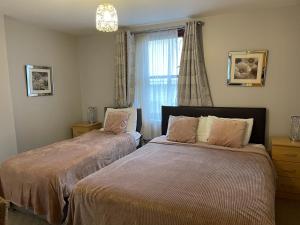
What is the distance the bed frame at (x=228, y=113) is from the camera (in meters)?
3.13

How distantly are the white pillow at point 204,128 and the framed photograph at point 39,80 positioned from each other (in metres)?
2.66

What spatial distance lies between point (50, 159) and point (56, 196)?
512 mm

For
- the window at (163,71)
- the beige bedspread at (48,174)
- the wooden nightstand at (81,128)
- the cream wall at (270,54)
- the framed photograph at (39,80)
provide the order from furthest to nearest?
the wooden nightstand at (81,128)
the window at (163,71)
the framed photograph at (39,80)
the cream wall at (270,54)
the beige bedspread at (48,174)

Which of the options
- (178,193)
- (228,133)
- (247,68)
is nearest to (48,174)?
(178,193)

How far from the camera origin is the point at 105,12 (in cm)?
219

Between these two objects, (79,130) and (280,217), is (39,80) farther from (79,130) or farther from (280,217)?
(280,217)

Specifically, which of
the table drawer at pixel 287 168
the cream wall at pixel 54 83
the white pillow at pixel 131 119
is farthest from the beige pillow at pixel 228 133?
the cream wall at pixel 54 83

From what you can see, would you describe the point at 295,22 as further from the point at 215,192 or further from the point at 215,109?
the point at 215,192

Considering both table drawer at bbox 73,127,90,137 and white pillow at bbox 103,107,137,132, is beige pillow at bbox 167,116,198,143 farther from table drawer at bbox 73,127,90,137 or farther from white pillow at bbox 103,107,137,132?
table drawer at bbox 73,127,90,137

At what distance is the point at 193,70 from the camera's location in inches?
136

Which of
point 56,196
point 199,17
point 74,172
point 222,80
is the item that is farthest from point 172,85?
point 56,196

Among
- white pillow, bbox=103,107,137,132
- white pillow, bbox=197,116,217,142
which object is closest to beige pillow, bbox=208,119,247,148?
white pillow, bbox=197,116,217,142

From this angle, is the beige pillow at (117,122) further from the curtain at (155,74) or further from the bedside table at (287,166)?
the bedside table at (287,166)

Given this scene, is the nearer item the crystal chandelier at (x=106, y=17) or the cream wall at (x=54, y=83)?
the crystal chandelier at (x=106, y=17)
